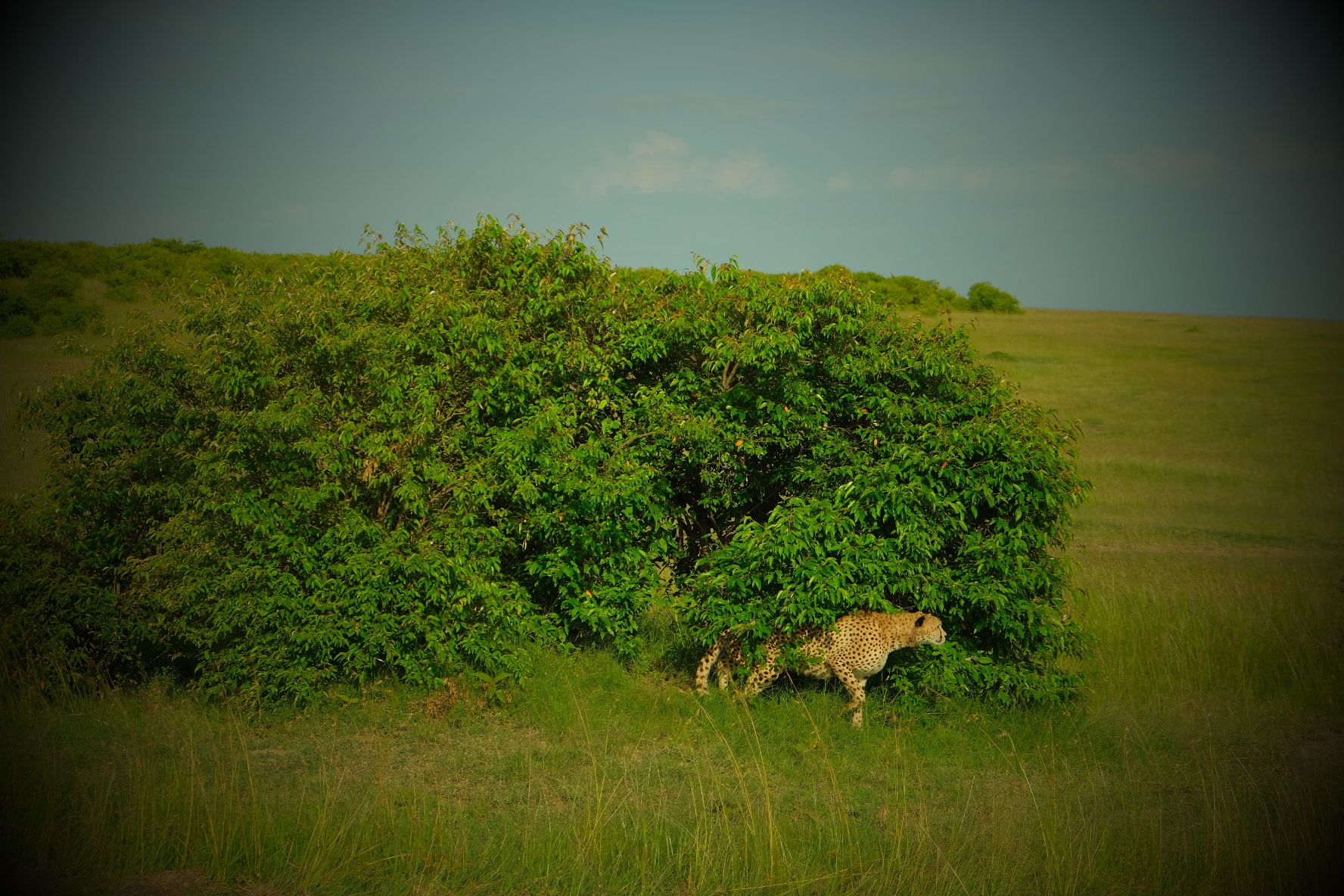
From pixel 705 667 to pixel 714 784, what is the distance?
2328 millimetres

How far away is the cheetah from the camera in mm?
9336

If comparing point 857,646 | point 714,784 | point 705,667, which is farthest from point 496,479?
point 857,646

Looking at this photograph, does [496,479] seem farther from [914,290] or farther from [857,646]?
[914,290]

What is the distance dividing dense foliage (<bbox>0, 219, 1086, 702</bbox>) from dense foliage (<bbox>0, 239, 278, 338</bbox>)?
26.0 metres

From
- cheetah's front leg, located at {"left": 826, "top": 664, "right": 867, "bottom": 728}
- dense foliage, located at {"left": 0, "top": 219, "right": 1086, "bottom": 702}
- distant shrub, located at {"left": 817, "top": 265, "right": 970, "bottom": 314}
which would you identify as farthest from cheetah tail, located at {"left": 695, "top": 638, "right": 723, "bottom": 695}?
distant shrub, located at {"left": 817, "top": 265, "right": 970, "bottom": 314}

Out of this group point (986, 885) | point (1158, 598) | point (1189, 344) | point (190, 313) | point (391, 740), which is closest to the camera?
point (986, 885)

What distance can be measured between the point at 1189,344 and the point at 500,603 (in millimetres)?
46847

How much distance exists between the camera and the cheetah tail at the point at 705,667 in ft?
32.8

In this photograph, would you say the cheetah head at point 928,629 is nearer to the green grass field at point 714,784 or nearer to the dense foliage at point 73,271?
the green grass field at point 714,784

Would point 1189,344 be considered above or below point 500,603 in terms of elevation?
above

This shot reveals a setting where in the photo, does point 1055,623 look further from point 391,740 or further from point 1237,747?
point 391,740

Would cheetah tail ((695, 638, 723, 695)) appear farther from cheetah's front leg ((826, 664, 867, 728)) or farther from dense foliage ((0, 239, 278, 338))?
dense foliage ((0, 239, 278, 338))

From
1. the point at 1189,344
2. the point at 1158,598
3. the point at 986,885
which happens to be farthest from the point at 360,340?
the point at 1189,344

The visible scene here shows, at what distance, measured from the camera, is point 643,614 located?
1114 centimetres
